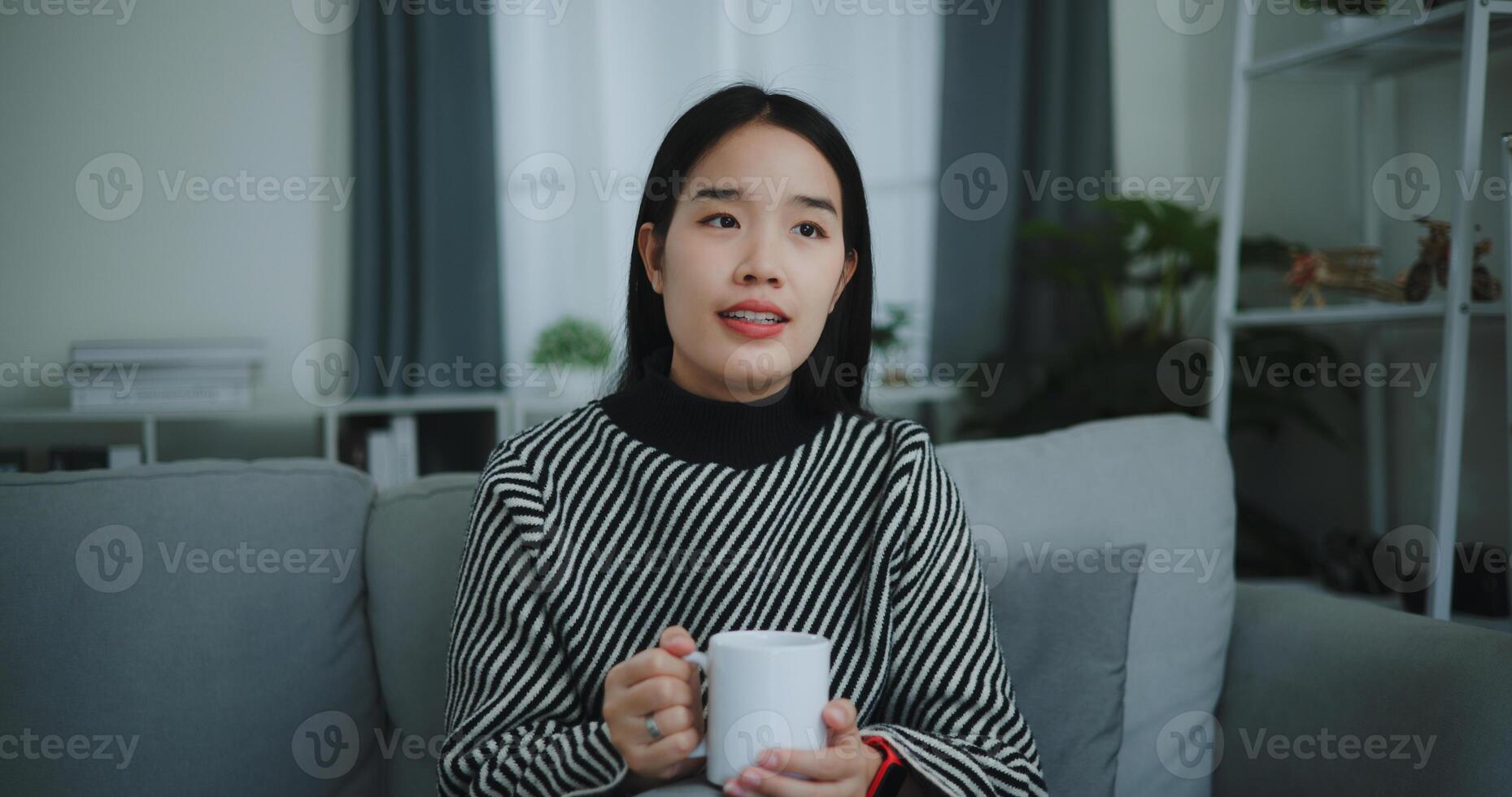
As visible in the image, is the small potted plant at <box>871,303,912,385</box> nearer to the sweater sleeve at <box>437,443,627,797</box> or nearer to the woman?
the woman

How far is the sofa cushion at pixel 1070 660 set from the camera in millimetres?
1231

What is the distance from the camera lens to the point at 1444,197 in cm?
224

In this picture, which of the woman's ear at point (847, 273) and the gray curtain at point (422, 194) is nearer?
the woman's ear at point (847, 273)

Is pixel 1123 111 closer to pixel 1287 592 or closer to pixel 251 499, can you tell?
pixel 1287 592

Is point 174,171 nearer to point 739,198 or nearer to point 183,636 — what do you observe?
point 183,636

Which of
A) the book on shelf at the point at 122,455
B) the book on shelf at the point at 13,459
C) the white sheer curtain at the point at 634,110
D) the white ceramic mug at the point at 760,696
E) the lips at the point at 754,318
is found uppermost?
the white sheer curtain at the point at 634,110

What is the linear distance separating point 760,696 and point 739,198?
0.51 metres

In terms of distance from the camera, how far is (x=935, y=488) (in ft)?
3.75

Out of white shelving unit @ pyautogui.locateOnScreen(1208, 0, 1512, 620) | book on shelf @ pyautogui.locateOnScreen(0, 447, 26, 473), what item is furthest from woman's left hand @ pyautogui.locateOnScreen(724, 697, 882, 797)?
book on shelf @ pyautogui.locateOnScreen(0, 447, 26, 473)

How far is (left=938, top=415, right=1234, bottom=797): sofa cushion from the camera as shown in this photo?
1.36 metres

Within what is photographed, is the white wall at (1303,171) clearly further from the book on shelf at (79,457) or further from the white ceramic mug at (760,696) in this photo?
the book on shelf at (79,457)

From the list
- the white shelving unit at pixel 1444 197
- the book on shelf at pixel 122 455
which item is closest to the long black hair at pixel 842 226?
the white shelving unit at pixel 1444 197

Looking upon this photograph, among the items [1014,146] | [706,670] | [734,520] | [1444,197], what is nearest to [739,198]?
[734,520]

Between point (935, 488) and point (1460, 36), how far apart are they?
1.39 meters
